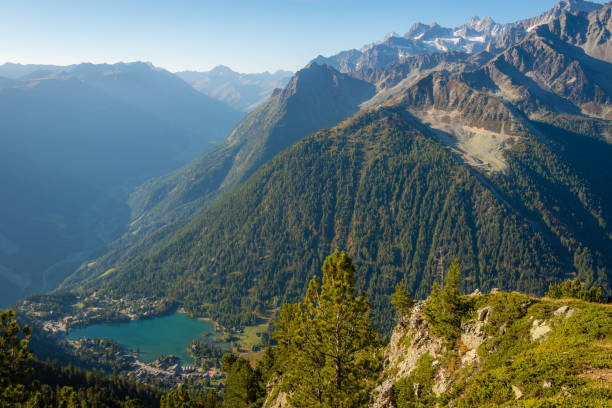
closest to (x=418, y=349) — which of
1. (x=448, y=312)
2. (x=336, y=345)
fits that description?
(x=448, y=312)

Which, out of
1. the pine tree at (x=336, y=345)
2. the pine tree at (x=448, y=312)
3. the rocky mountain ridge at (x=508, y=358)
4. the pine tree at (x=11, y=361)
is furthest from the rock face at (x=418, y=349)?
the pine tree at (x=11, y=361)

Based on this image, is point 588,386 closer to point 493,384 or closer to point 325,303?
point 493,384

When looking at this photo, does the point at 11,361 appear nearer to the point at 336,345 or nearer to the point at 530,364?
the point at 336,345

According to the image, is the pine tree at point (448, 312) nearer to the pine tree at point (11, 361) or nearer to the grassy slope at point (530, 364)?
the grassy slope at point (530, 364)

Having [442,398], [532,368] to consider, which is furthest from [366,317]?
[532,368]

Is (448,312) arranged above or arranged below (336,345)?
below

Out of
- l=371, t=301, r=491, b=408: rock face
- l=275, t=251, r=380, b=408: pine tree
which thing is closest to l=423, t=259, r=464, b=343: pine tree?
l=371, t=301, r=491, b=408: rock face

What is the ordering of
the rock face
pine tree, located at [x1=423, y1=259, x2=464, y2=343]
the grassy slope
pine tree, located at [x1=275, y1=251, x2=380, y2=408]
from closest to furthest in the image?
the grassy slope, pine tree, located at [x1=275, y1=251, x2=380, y2=408], the rock face, pine tree, located at [x1=423, y1=259, x2=464, y2=343]

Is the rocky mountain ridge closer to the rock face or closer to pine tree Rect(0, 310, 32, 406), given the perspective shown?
the rock face
